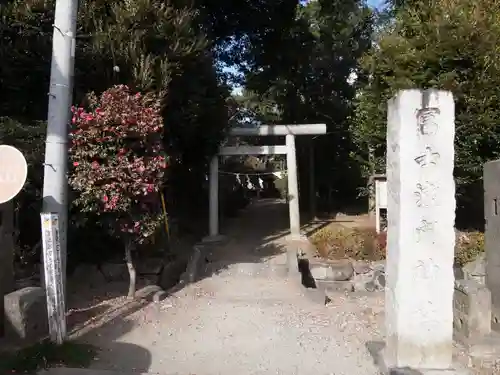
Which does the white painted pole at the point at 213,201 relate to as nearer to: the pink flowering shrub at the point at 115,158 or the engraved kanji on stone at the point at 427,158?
the pink flowering shrub at the point at 115,158

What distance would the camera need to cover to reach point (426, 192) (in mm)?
5039

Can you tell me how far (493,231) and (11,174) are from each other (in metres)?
7.08

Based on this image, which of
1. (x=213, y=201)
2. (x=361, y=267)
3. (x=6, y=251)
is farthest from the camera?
(x=213, y=201)

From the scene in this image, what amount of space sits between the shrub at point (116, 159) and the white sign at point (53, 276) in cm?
145

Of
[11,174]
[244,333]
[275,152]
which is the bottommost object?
[244,333]

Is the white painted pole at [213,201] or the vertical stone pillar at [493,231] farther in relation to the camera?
the white painted pole at [213,201]

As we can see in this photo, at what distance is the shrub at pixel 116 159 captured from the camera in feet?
24.6

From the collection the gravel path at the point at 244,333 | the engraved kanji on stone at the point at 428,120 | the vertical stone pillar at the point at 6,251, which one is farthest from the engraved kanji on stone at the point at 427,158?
the vertical stone pillar at the point at 6,251

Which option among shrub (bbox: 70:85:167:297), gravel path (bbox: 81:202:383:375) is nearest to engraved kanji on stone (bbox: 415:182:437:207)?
gravel path (bbox: 81:202:383:375)

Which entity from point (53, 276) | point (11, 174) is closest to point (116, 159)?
point (53, 276)

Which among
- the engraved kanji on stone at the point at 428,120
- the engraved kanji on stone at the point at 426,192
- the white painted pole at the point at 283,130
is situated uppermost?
the white painted pole at the point at 283,130

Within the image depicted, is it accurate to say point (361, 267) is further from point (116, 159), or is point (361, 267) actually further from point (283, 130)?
point (116, 159)

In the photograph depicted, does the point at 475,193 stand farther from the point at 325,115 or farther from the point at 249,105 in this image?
the point at 249,105

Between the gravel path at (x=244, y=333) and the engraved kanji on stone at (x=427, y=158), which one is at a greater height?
the engraved kanji on stone at (x=427, y=158)
